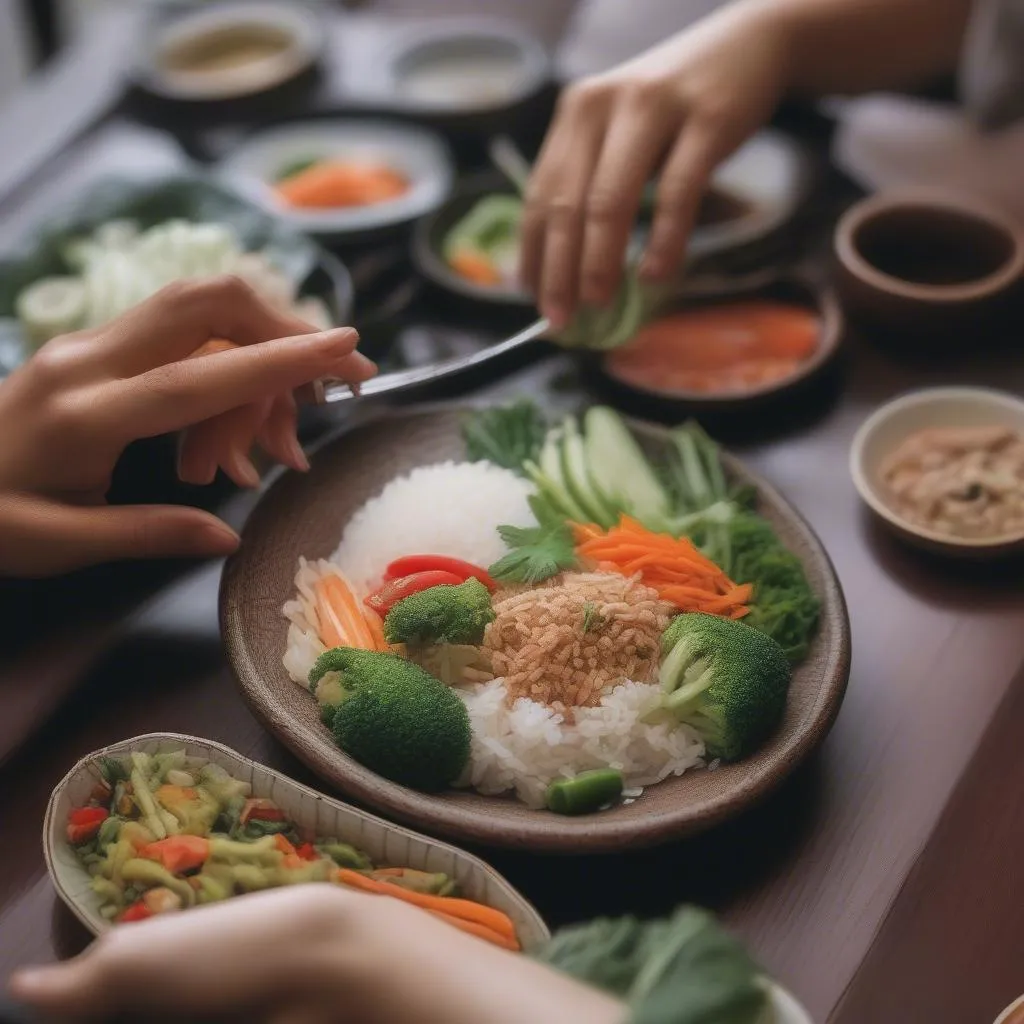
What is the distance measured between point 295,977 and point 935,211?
2.11 metres

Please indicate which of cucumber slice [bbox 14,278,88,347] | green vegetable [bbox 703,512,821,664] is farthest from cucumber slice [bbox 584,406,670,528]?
cucumber slice [bbox 14,278,88,347]

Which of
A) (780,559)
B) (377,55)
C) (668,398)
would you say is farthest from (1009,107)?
(377,55)

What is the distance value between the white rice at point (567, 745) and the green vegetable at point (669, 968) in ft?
0.96

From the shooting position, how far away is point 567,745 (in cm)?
163

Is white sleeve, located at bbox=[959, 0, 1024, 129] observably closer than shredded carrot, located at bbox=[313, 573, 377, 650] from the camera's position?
No

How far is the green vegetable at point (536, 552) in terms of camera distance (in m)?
1.80

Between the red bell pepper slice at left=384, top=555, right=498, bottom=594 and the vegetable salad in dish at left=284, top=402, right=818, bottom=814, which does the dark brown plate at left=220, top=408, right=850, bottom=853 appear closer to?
the vegetable salad in dish at left=284, top=402, right=818, bottom=814

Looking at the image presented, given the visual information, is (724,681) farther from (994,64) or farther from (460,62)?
(460,62)

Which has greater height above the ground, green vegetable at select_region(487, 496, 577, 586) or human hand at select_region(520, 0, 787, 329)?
human hand at select_region(520, 0, 787, 329)

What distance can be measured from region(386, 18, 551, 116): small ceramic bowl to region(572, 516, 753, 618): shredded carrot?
1908 mm

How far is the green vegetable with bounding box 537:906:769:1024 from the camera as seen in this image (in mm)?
1169

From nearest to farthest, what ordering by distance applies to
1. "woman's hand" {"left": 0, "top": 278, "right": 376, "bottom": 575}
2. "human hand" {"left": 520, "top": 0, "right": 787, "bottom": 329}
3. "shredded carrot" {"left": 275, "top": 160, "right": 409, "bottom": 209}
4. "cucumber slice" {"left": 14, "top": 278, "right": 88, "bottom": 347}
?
"woman's hand" {"left": 0, "top": 278, "right": 376, "bottom": 575} → "human hand" {"left": 520, "top": 0, "right": 787, "bottom": 329} → "cucumber slice" {"left": 14, "top": 278, "right": 88, "bottom": 347} → "shredded carrot" {"left": 275, "top": 160, "right": 409, "bottom": 209}

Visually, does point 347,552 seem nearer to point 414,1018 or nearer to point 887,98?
point 414,1018

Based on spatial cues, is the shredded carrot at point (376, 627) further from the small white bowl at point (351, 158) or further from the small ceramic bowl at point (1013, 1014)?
the small white bowl at point (351, 158)
